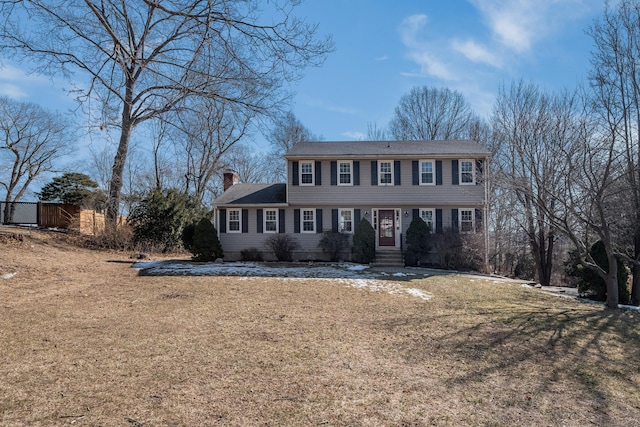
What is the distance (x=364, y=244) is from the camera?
16953mm

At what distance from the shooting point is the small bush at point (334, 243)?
1778cm

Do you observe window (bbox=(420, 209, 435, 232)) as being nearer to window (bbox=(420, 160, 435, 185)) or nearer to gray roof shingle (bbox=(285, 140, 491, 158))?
window (bbox=(420, 160, 435, 185))

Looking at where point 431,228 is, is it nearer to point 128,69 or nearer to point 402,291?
point 402,291

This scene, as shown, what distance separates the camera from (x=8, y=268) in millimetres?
10055

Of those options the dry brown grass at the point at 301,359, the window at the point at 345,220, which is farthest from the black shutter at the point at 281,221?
the dry brown grass at the point at 301,359

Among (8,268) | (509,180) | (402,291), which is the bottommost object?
(402,291)

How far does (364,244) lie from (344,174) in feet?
12.1

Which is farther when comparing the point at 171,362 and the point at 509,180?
the point at 509,180

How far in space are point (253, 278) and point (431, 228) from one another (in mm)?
9363

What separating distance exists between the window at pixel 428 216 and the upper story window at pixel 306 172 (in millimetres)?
5456

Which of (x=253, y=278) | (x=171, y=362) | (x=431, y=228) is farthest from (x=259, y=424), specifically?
(x=431, y=228)

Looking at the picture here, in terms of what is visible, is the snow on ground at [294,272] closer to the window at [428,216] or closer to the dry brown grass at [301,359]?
the dry brown grass at [301,359]

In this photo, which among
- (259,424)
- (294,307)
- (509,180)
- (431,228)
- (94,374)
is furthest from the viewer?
(431,228)

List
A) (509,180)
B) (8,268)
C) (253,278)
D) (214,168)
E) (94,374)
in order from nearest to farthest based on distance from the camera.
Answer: (94,374), (8,268), (509,180), (253,278), (214,168)
